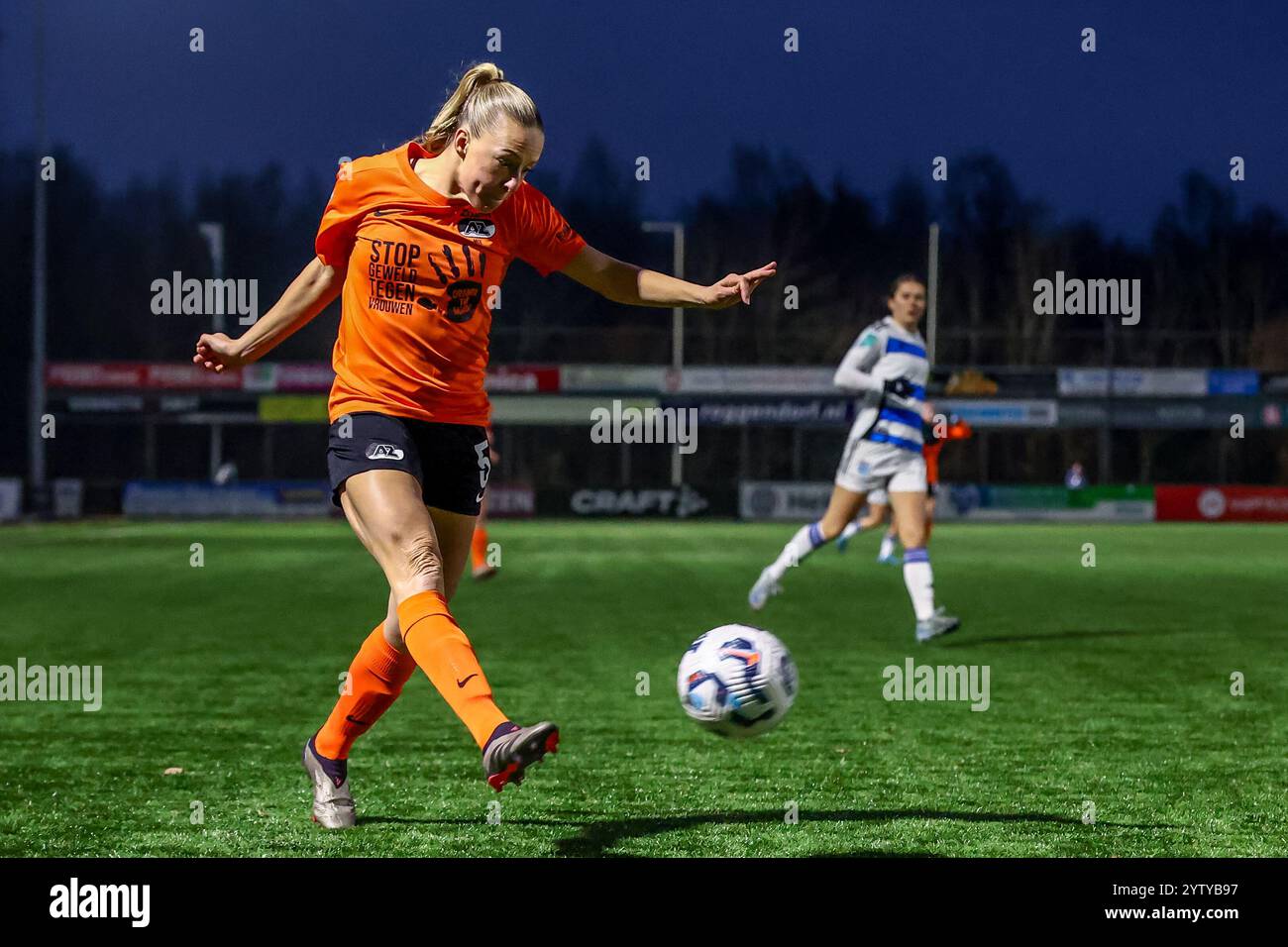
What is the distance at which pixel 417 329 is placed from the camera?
431 cm

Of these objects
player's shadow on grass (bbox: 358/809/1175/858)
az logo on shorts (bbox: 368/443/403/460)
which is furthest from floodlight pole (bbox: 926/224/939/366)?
az logo on shorts (bbox: 368/443/403/460)

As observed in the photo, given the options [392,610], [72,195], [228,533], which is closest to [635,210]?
[72,195]

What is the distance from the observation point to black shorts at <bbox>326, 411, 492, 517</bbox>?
13.9ft

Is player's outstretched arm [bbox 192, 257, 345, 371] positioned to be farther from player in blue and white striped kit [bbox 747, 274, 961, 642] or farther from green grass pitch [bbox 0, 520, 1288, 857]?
player in blue and white striped kit [bbox 747, 274, 961, 642]

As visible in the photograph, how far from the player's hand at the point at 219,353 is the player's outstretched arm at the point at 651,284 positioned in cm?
111

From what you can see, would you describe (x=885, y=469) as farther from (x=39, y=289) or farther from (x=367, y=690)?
(x=39, y=289)

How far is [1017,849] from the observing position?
429 centimetres

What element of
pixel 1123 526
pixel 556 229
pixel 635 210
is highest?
pixel 635 210

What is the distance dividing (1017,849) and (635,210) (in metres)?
57.1

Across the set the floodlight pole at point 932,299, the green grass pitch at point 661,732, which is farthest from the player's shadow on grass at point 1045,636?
the floodlight pole at point 932,299

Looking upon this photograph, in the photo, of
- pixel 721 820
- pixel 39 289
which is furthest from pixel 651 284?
pixel 39 289

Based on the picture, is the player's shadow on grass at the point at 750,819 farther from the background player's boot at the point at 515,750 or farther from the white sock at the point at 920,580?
the white sock at the point at 920,580

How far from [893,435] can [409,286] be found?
21.0 ft

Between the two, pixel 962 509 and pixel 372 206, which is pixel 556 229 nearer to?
pixel 372 206
